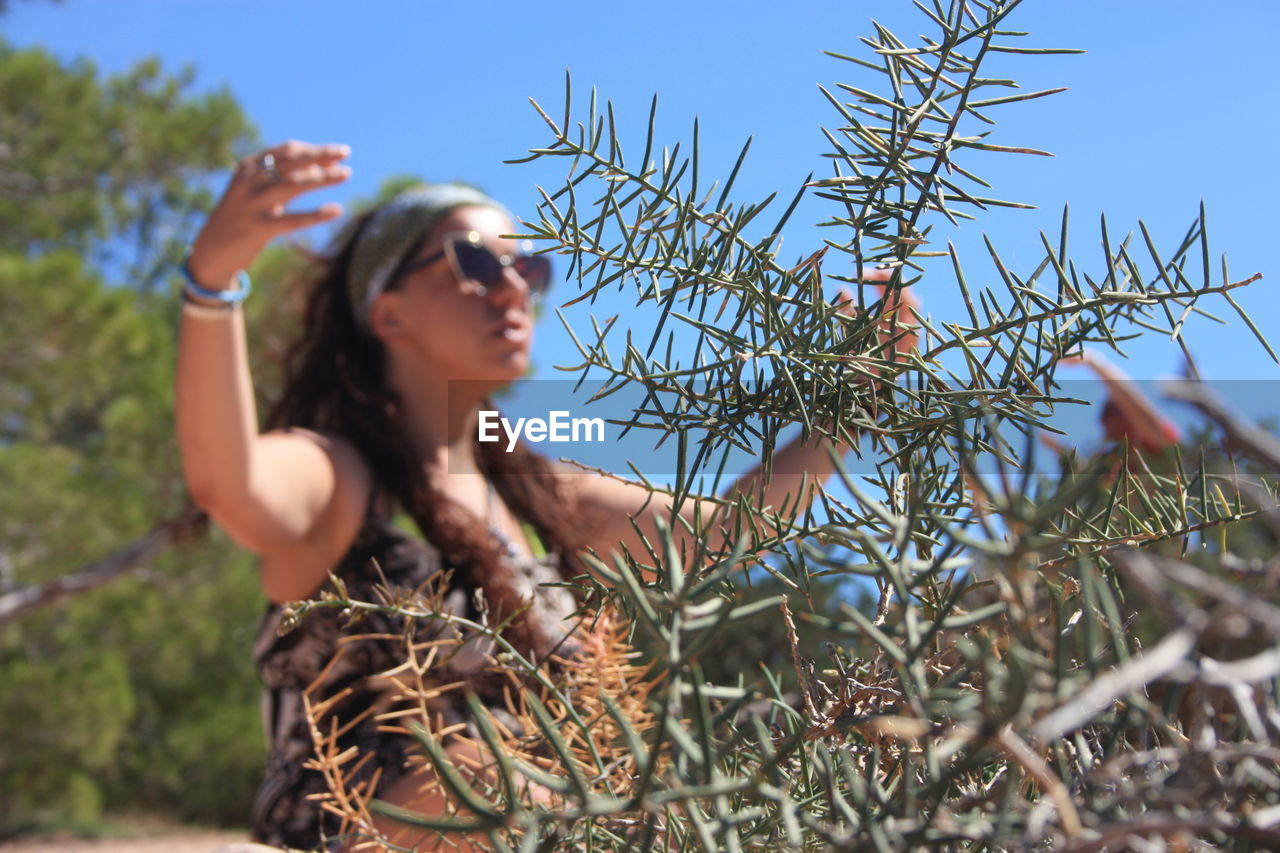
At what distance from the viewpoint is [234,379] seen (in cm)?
166

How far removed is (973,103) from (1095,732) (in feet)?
0.73

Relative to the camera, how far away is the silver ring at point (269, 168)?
1549mm

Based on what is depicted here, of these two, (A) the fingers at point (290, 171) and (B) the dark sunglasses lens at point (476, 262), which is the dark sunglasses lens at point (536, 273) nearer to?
(B) the dark sunglasses lens at point (476, 262)

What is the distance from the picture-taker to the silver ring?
155cm

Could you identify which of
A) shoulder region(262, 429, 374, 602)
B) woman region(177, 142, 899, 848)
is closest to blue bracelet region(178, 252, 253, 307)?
woman region(177, 142, 899, 848)

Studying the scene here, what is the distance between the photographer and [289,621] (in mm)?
388

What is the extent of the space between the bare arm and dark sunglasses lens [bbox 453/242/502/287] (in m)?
0.43

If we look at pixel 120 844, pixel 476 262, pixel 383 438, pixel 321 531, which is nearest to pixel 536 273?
pixel 476 262

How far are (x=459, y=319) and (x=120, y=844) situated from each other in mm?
6108

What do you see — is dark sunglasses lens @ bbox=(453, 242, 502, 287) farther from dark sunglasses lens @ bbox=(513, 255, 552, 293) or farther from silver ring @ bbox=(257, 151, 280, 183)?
silver ring @ bbox=(257, 151, 280, 183)

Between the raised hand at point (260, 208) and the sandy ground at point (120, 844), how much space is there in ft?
16.6

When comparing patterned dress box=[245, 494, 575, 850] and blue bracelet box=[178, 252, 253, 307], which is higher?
blue bracelet box=[178, 252, 253, 307]

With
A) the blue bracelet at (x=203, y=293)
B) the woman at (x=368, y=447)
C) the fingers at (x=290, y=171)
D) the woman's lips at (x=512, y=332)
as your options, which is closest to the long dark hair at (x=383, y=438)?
the woman at (x=368, y=447)

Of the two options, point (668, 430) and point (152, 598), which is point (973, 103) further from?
point (152, 598)
